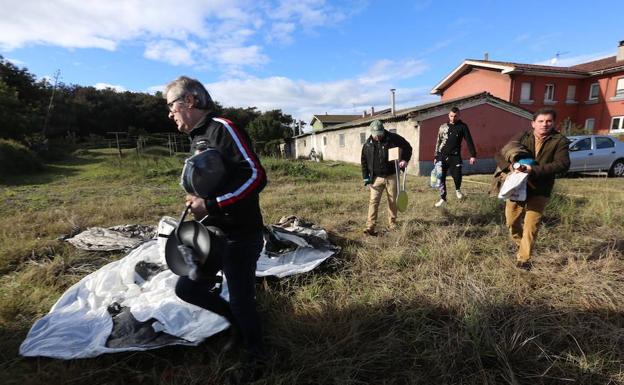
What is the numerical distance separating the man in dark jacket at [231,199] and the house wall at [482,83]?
78.0 feet

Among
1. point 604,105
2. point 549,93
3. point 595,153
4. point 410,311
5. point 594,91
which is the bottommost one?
point 410,311

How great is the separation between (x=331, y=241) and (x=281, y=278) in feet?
3.69

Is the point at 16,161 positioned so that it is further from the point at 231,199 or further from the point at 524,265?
the point at 524,265

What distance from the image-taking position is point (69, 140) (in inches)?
1089

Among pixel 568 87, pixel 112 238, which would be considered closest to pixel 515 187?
pixel 112 238

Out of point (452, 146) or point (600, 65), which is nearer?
point (452, 146)

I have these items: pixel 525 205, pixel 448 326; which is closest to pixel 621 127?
pixel 525 205

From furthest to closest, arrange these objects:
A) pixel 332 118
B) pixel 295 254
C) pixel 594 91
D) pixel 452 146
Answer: pixel 332 118
pixel 594 91
pixel 452 146
pixel 295 254

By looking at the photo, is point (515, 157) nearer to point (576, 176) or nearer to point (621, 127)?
point (576, 176)

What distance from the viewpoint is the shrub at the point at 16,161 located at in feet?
43.7

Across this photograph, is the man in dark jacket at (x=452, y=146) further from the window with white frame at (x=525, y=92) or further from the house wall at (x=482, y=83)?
the window with white frame at (x=525, y=92)

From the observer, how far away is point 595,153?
37.0 feet

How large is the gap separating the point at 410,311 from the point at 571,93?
27802mm

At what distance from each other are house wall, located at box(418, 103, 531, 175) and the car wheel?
4105 millimetres
